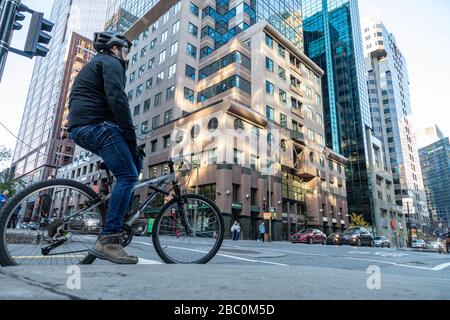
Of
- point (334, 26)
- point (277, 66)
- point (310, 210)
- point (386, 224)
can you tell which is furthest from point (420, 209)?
point (277, 66)

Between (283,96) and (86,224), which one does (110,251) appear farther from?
(283,96)

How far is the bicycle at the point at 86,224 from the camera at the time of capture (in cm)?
257

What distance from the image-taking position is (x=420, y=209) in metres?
98.9

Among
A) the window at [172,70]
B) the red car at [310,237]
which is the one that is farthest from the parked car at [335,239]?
the window at [172,70]

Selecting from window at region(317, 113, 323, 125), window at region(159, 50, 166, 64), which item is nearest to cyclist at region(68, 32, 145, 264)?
window at region(159, 50, 166, 64)

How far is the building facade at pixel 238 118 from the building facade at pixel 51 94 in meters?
52.8

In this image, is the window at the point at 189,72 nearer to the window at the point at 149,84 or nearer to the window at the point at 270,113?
the window at the point at 149,84

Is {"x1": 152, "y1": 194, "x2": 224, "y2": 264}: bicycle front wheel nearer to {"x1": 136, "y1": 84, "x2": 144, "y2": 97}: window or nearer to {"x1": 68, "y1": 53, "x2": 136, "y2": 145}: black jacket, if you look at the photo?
{"x1": 68, "y1": 53, "x2": 136, "y2": 145}: black jacket

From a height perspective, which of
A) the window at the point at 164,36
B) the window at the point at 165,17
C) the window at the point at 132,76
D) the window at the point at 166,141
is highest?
the window at the point at 165,17

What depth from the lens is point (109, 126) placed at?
279cm

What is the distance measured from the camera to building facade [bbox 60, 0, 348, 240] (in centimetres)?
3309

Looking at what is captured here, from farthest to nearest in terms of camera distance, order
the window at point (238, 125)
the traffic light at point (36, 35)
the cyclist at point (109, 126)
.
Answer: the window at point (238, 125) < the traffic light at point (36, 35) < the cyclist at point (109, 126)
